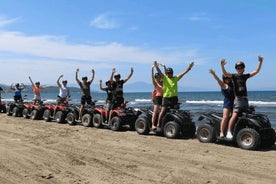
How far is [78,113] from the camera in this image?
46.7 feet

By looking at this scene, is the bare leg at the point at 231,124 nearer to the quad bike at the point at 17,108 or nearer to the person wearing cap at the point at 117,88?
the person wearing cap at the point at 117,88

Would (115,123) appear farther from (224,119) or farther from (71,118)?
(224,119)

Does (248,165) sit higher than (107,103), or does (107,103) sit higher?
(107,103)

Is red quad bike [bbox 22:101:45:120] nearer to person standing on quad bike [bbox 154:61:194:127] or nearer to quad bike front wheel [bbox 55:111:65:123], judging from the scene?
quad bike front wheel [bbox 55:111:65:123]

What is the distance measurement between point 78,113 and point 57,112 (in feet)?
3.73

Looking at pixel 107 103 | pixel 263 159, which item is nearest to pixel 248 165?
pixel 263 159

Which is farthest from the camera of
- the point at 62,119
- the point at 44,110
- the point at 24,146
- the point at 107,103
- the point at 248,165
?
the point at 44,110

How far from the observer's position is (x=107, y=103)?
1239cm

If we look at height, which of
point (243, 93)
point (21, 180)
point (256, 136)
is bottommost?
point (21, 180)

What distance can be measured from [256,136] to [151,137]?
119 inches

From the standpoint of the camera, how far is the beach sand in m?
6.07

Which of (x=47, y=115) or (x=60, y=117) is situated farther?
(x=47, y=115)

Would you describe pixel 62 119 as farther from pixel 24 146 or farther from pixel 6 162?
pixel 6 162

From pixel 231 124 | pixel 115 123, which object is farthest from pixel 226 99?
pixel 115 123
